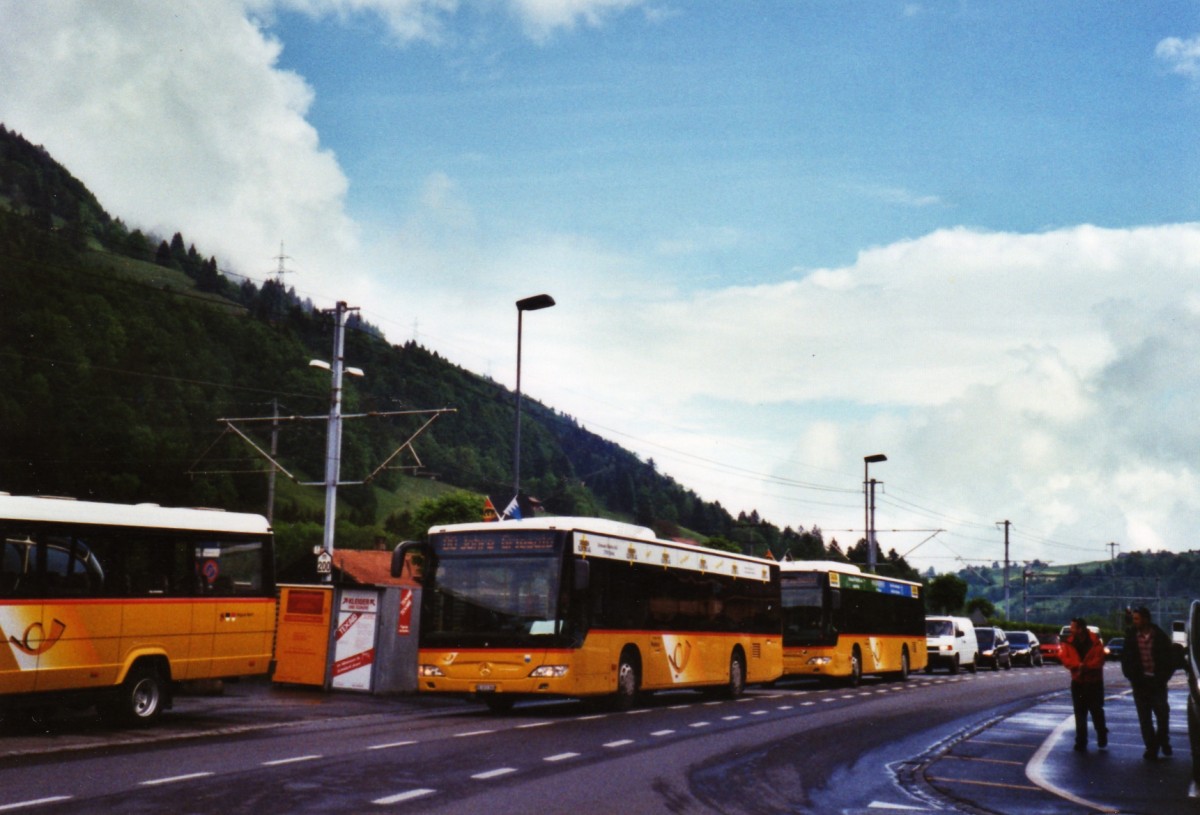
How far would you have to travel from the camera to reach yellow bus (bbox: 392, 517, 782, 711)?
20609mm

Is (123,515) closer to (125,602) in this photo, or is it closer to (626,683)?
(125,602)

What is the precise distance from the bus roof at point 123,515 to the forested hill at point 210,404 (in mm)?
44374

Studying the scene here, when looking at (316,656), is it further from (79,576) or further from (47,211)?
(47,211)

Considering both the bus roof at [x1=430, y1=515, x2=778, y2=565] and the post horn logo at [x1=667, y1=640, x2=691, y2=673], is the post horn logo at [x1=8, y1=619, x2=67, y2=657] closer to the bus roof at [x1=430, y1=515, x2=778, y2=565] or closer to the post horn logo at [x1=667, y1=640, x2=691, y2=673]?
the bus roof at [x1=430, y1=515, x2=778, y2=565]

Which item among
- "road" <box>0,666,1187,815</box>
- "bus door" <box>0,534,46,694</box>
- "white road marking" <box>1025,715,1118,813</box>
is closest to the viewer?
"road" <box>0,666,1187,815</box>

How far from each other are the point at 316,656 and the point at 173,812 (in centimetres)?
1649

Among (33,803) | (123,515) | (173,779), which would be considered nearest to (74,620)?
(123,515)

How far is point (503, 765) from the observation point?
1371 cm

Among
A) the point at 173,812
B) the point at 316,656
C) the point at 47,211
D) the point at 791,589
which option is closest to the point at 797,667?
the point at 791,589

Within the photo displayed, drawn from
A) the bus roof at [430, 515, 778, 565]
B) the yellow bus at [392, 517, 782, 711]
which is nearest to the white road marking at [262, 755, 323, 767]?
the yellow bus at [392, 517, 782, 711]

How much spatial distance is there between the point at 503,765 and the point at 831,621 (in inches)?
834

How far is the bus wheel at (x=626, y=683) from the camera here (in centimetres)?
2261

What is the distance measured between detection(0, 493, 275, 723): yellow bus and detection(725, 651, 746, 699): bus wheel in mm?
10616

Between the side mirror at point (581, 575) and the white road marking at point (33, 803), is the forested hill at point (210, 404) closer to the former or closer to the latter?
the side mirror at point (581, 575)
